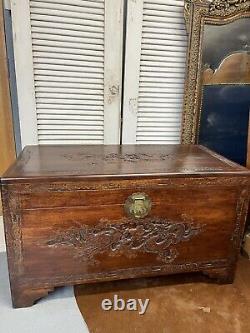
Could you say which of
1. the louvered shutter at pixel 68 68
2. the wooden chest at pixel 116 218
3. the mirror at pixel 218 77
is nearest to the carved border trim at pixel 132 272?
the wooden chest at pixel 116 218

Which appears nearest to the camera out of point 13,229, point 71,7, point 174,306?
point 13,229

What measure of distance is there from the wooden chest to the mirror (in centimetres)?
34

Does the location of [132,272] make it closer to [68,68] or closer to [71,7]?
[68,68]

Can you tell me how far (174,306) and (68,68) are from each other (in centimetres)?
105

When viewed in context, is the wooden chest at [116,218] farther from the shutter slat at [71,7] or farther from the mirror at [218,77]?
the shutter slat at [71,7]

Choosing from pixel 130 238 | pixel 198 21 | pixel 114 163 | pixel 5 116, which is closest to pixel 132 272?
pixel 130 238

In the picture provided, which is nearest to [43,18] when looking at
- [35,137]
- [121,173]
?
[35,137]

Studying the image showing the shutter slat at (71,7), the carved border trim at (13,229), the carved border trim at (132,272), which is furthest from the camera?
the shutter slat at (71,7)

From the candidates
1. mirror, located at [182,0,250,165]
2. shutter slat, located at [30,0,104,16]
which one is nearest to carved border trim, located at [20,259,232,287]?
mirror, located at [182,0,250,165]

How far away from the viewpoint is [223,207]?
3.31ft

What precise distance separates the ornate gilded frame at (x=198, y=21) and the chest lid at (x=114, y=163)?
9.8 inches

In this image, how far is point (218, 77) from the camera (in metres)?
1.29

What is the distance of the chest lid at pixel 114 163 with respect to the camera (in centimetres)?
90

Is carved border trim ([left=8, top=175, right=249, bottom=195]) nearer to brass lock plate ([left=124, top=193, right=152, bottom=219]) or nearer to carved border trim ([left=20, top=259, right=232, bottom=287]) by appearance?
brass lock plate ([left=124, top=193, right=152, bottom=219])
